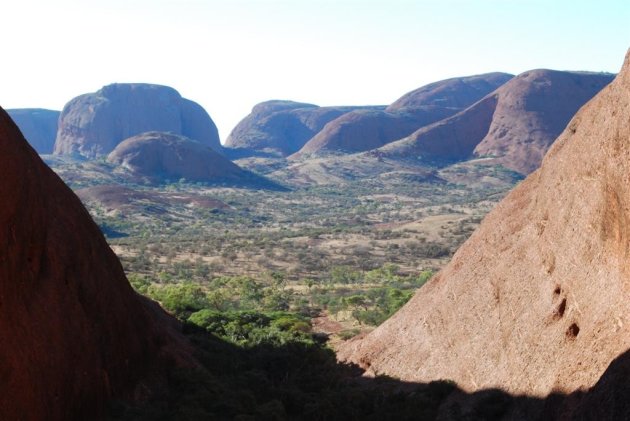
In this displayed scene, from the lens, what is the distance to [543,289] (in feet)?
54.2

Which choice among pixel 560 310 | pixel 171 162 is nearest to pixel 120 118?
pixel 171 162

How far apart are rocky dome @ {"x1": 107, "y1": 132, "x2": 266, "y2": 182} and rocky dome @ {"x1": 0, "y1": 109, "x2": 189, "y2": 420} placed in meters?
117

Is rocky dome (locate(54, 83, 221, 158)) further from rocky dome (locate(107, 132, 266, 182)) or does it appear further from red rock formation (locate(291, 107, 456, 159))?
rocky dome (locate(107, 132, 266, 182))

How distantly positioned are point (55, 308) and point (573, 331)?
Result: 416 inches

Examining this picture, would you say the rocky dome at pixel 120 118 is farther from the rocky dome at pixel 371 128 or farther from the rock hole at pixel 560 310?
the rock hole at pixel 560 310

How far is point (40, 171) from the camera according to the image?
14570 millimetres

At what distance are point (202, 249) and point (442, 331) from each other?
4769 centimetres

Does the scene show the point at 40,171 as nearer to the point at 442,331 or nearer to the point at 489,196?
the point at 442,331

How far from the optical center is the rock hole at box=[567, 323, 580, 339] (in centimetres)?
1399

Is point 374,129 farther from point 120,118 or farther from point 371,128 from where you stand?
point 120,118

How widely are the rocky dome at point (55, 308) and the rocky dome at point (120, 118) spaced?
16233cm

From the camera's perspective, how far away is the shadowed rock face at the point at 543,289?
13219 millimetres

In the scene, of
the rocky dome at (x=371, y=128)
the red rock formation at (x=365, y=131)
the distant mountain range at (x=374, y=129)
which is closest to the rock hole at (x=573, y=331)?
the distant mountain range at (x=374, y=129)

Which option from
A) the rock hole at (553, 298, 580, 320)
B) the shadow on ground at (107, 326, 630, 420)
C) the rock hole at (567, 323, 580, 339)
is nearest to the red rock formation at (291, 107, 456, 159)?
the shadow on ground at (107, 326, 630, 420)
